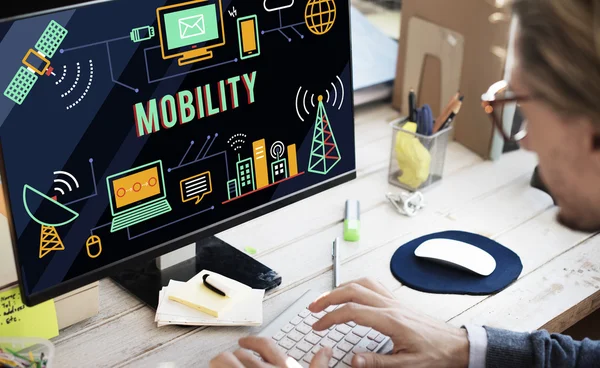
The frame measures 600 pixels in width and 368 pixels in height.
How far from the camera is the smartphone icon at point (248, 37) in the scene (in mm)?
1052

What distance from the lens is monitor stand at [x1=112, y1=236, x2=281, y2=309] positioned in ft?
3.77

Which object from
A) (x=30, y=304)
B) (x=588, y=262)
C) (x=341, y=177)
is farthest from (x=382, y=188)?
(x=30, y=304)

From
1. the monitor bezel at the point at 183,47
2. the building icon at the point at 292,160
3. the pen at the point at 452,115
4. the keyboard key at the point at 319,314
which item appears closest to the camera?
the monitor bezel at the point at 183,47

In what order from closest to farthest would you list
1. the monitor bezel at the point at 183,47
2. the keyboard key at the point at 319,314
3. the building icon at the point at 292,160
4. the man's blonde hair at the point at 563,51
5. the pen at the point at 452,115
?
1. the man's blonde hair at the point at 563,51
2. the monitor bezel at the point at 183,47
3. the keyboard key at the point at 319,314
4. the building icon at the point at 292,160
5. the pen at the point at 452,115

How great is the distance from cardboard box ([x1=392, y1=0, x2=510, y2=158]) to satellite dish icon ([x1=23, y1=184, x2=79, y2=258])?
933 millimetres

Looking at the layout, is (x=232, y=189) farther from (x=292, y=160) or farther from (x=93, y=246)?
(x=93, y=246)

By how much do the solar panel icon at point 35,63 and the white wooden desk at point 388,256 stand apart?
376 millimetres

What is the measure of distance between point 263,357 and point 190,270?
276 mm

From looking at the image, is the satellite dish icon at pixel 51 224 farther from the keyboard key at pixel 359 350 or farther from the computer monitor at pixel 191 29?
the keyboard key at pixel 359 350

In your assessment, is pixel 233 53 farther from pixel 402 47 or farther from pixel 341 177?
pixel 402 47

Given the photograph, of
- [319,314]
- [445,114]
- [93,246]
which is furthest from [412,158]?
[93,246]

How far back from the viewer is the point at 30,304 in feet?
3.10

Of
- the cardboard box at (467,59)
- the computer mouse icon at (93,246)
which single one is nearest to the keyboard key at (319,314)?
the computer mouse icon at (93,246)

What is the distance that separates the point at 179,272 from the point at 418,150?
542 mm
